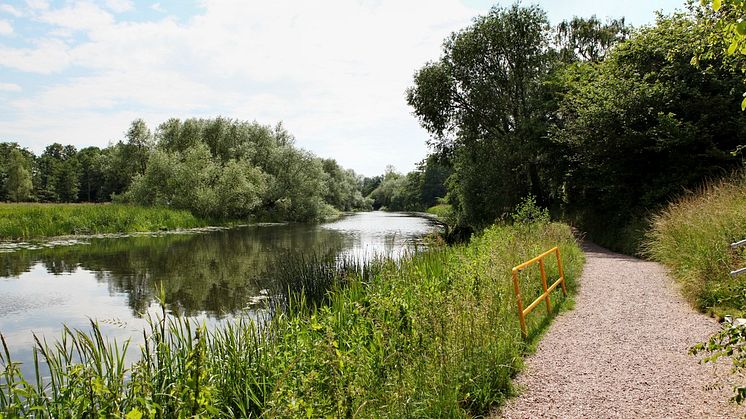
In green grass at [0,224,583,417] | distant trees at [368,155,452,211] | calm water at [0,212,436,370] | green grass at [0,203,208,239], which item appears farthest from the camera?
distant trees at [368,155,452,211]

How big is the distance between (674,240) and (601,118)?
350 inches

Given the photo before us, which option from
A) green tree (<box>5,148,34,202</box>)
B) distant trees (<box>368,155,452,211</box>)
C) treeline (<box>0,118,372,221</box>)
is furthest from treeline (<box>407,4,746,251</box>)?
green tree (<box>5,148,34,202</box>)

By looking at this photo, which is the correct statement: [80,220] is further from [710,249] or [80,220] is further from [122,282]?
[710,249]

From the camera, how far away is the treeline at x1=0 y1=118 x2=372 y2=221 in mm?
39406

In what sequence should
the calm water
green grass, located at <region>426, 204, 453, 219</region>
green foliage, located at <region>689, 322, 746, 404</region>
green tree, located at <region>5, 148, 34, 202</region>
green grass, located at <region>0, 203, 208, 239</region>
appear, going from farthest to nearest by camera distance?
green tree, located at <region>5, 148, 34, 202</region> < green grass, located at <region>426, 204, 453, 219</region> < green grass, located at <region>0, 203, 208, 239</region> < the calm water < green foliage, located at <region>689, 322, 746, 404</region>

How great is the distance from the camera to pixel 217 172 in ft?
137

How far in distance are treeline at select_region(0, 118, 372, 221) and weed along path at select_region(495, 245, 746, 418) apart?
35.0 meters

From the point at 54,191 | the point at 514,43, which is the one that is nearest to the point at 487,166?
the point at 514,43

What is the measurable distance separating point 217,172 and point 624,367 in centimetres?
4073

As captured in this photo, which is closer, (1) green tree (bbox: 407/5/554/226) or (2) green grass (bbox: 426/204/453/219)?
(1) green tree (bbox: 407/5/554/226)

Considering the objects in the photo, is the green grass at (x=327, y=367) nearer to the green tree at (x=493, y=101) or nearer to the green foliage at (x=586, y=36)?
the green tree at (x=493, y=101)

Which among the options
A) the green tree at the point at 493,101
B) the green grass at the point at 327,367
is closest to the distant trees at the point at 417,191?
the green tree at the point at 493,101

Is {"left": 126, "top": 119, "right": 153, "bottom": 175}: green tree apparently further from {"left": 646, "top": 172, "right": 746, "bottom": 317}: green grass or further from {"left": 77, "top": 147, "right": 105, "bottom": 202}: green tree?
{"left": 646, "top": 172, "right": 746, "bottom": 317}: green grass

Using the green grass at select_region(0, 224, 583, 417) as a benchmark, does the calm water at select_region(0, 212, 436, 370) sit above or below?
below
